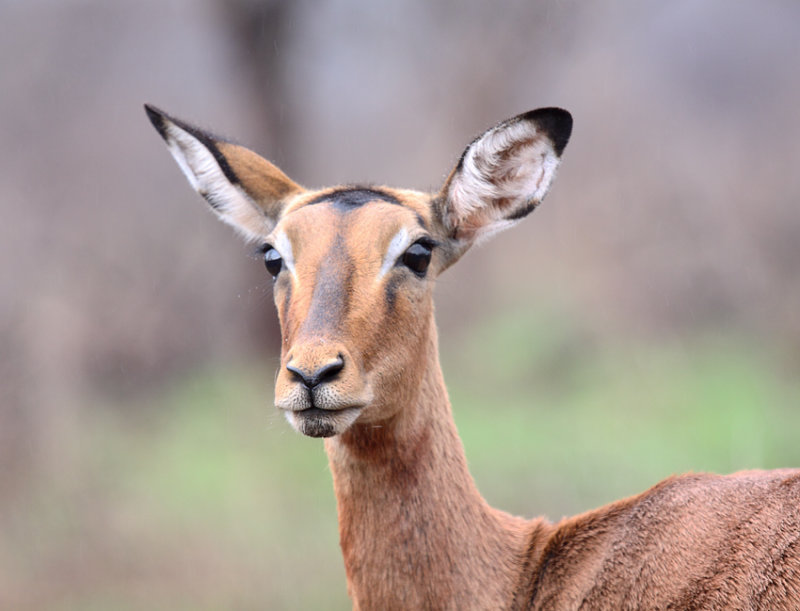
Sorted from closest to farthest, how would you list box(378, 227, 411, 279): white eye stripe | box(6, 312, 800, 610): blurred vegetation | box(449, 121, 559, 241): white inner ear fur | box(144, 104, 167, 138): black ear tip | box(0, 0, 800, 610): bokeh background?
box(378, 227, 411, 279): white eye stripe < box(449, 121, 559, 241): white inner ear fur < box(144, 104, 167, 138): black ear tip < box(6, 312, 800, 610): blurred vegetation < box(0, 0, 800, 610): bokeh background

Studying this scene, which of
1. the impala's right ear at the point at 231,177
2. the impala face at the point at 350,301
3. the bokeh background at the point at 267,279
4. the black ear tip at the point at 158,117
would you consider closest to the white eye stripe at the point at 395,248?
the impala face at the point at 350,301

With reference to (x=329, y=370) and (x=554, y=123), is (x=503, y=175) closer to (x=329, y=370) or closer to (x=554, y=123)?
(x=554, y=123)

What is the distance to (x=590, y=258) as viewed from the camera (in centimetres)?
1680

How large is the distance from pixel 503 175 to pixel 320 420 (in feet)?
5.95

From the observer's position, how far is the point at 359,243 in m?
4.46

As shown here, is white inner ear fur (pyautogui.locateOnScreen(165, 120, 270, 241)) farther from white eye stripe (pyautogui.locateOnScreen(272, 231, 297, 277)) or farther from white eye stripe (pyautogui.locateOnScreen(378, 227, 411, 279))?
white eye stripe (pyautogui.locateOnScreen(378, 227, 411, 279))

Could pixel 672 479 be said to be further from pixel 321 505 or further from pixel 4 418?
pixel 4 418

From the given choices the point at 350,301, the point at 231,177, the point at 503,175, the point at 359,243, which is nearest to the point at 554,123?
the point at 503,175

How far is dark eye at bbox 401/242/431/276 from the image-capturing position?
455 cm

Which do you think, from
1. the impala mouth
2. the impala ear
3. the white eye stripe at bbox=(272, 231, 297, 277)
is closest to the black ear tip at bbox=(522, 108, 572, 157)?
the impala ear

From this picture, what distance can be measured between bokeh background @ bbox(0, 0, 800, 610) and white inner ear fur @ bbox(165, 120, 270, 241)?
15.1 ft

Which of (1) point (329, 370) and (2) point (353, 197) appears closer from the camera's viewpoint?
(1) point (329, 370)

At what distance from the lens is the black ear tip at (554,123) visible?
471 centimetres

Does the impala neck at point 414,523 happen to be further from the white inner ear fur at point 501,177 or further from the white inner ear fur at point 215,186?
the white inner ear fur at point 215,186
